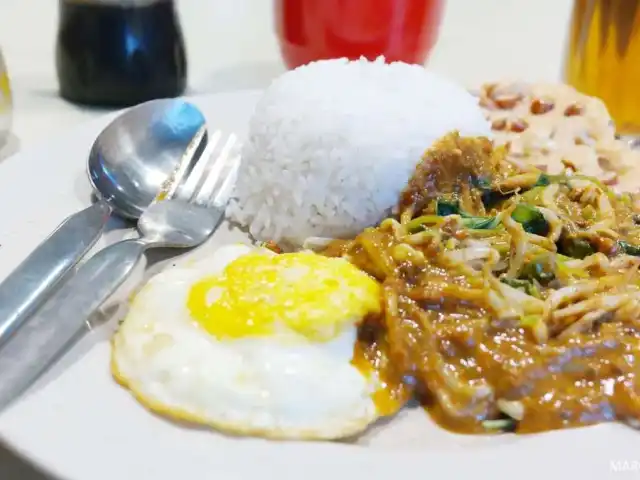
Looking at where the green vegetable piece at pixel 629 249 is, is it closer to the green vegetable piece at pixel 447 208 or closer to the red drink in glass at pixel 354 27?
the green vegetable piece at pixel 447 208

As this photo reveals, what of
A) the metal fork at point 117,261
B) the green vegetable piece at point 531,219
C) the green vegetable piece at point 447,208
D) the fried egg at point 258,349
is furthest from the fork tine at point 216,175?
the green vegetable piece at point 531,219

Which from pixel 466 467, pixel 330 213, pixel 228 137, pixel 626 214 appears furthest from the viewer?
pixel 228 137

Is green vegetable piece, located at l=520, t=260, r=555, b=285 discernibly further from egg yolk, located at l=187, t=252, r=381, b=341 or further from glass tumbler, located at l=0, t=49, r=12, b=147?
glass tumbler, located at l=0, t=49, r=12, b=147

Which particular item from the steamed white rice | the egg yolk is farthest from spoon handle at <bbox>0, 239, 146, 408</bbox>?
the steamed white rice

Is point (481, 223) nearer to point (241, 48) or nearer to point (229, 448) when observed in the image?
point (229, 448)

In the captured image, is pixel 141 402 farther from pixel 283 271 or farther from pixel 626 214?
pixel 626 214

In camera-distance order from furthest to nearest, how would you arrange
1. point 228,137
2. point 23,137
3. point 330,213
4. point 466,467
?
point 23,137
point 228,137
point 330,213
point 466,467

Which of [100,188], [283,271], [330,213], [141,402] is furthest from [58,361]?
[330,213]

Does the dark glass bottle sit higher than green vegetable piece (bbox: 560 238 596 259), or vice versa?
the dark glass bottle
